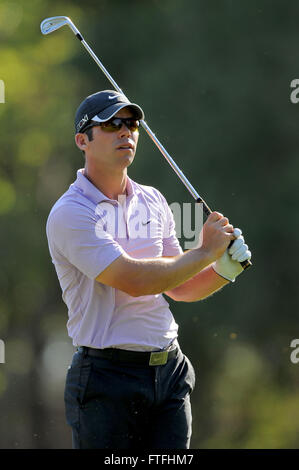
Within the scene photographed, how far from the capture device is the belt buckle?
3762 millimetres

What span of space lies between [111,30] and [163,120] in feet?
7.37

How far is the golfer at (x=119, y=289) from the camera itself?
145 inches

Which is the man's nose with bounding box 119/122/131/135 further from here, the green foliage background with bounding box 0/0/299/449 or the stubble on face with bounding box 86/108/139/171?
the green foliage background with bounding box 0/0/299/449

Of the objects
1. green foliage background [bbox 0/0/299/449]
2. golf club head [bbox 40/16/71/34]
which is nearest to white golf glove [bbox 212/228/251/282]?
golf club head [bbox 40/16/71/34]

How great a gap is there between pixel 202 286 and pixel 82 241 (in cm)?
74

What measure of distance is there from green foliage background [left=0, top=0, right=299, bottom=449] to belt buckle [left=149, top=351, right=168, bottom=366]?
32.1 feet

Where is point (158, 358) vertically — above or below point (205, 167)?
below

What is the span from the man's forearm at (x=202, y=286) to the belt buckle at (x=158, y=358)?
16.2 inches

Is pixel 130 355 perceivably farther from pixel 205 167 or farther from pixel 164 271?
pixel 205 167

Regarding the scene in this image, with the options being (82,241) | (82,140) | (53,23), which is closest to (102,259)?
(82,241)

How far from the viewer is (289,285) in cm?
1489

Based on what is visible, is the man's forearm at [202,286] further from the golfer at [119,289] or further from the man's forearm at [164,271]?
the man's forearm at [164,271]

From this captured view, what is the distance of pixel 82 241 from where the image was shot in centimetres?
367
